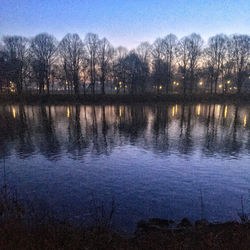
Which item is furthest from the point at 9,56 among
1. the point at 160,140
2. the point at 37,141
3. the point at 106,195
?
the point at 106,195

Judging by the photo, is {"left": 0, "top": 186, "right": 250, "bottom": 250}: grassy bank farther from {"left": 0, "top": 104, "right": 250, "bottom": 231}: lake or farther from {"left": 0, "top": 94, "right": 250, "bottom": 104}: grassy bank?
{"left": 0, "top": 94, "right": 250, "bottom": 104}: grassy bank

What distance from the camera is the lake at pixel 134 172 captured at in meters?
11.6

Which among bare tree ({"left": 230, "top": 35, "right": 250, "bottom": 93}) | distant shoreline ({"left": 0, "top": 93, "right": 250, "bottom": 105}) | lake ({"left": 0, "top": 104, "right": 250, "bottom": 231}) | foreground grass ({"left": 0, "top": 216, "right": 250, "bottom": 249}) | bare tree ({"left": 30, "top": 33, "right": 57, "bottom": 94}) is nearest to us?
foreground grass ({"left": 0, "top": 216, "right": 250, "bottom": 249})

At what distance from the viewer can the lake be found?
11578mm

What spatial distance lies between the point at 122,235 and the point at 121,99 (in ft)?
240

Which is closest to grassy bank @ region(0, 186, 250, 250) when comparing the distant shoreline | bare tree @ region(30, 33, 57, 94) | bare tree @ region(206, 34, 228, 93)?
the distant shoreline

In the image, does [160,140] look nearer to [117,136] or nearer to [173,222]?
[117,136]

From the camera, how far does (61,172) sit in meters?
16.6

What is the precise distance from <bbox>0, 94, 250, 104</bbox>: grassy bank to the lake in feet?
169

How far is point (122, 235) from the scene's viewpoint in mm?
9039

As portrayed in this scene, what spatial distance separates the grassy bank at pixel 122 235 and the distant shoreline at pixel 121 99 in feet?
232

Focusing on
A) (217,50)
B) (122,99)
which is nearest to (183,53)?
(217,50)

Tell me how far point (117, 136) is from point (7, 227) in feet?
67.4

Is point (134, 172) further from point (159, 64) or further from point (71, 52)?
point (71, 52)
